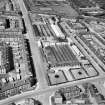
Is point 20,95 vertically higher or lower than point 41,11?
lower

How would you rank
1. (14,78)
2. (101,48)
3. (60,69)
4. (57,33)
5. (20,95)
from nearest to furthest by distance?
1. (20,95)
2. (14,78)
3. (60,69)
4. (101,48)
5. (57,33)

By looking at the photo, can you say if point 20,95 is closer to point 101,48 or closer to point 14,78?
point 14,78

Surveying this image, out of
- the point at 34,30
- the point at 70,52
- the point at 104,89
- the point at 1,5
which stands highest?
the point at 1,5

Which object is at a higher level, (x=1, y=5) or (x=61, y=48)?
(x=1, y=5)

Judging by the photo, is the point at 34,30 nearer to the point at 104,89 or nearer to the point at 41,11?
the point at 41,11

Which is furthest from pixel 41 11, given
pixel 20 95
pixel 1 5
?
pixel 20 95

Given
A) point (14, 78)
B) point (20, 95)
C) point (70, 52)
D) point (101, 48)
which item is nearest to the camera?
point (20, 95)

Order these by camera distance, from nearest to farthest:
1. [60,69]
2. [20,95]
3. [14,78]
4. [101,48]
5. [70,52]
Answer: [20,95]
[14,78]
[60,69]
[70,52]
[101,48]

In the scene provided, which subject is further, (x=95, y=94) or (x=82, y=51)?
(x=82, y=51)

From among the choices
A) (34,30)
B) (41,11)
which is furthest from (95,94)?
(41,11)
